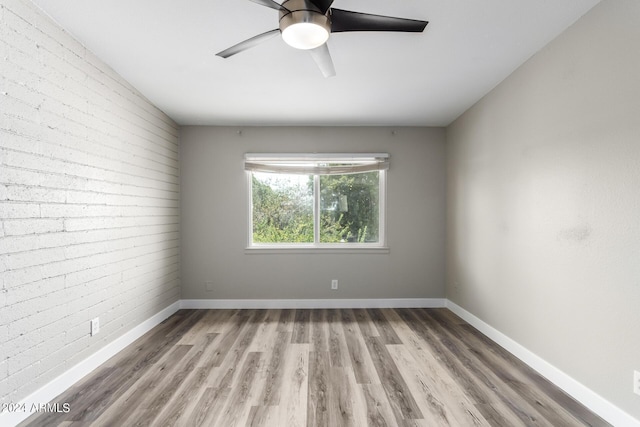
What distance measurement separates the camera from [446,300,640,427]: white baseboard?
177 centimetres

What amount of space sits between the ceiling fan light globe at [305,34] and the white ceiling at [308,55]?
36cm

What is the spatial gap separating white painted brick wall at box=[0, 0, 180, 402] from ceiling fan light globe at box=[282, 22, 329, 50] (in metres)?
1.57

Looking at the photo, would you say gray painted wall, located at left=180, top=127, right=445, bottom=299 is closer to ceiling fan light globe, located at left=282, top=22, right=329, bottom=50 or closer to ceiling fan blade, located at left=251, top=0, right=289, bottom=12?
ceiling fan light globe, located at left=282, top=22, right=329, bottom=50

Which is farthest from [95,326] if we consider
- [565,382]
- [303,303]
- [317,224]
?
[565,382]

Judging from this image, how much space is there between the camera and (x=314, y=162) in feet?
13.8

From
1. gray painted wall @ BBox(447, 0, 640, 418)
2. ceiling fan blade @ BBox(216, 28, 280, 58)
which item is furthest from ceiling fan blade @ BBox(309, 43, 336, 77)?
gray painted wall @ BBox(447, 0, 640, 418)

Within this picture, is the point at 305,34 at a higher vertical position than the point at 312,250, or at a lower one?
higher

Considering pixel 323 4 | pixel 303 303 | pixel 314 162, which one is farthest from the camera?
pixel 314 162

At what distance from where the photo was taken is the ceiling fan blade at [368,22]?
1605mm

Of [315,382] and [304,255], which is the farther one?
[304,255]

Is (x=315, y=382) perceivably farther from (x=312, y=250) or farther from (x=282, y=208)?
(x=282, y=208)

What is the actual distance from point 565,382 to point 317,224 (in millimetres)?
2876

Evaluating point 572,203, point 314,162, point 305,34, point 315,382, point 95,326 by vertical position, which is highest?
point 305,34

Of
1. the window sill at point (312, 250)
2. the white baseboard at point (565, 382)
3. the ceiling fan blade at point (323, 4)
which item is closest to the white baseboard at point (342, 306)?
the white baseboard at point (565, 382)
